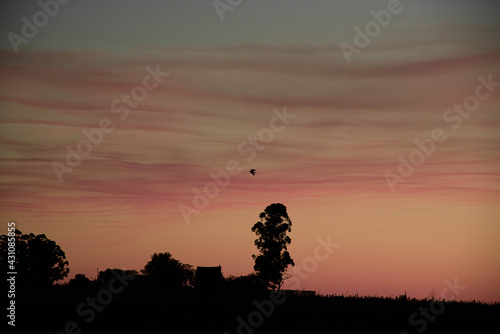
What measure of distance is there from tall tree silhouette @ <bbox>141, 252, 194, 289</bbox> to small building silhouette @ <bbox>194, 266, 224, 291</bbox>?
10159 centimetres

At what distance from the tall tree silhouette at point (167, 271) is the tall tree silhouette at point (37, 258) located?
56.3 ft

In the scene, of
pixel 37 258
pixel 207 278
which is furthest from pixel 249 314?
pixel 37 258

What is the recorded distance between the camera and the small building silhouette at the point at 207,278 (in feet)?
52.7

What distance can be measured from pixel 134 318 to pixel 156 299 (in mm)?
7577

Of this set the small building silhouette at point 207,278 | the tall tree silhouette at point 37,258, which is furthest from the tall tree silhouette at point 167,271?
the small building silhouette at point 207,278

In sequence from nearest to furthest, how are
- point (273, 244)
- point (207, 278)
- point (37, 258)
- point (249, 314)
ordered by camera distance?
1. point (207, 278)
2. point (249, 314)
3. point (273, 244)
4. point (37, 258)

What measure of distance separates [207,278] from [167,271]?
→ 110 metres

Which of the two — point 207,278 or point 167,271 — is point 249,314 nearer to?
point 207,278

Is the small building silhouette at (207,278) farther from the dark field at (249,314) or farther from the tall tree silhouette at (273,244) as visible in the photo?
the tall tree silhouette at (273,244)

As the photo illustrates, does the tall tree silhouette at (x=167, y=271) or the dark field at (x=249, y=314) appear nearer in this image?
the dark field at (x=249, y=314)

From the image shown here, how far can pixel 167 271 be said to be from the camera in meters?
124

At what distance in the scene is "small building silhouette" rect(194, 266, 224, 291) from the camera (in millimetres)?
16062

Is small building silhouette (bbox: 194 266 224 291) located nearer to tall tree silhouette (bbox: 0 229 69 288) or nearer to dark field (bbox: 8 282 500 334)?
dark field (bbox: 8 282 500 334)

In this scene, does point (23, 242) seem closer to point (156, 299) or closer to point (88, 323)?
point (156, 299)
